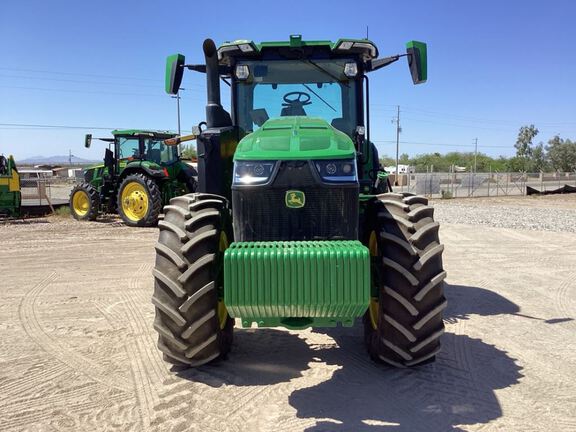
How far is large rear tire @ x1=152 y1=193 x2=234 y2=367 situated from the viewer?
364cm

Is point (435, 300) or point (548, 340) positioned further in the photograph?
point (548, 340)

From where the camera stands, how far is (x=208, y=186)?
5027mm

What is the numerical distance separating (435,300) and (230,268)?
1.57 meters

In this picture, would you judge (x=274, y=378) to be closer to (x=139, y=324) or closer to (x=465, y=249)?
(x=139, y=324)

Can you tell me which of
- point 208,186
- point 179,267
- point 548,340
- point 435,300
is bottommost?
point 548,340

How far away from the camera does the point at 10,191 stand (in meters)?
15.0

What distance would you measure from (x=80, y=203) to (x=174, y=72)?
12.2 m

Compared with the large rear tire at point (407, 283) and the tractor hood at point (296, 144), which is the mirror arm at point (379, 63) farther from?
the large rear tire at point (407, 283)

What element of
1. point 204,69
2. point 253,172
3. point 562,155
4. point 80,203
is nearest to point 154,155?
point 80,203

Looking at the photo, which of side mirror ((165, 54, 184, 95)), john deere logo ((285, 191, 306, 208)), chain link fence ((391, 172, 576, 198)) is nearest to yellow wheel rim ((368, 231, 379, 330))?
john deere logo ((285, 191, 306, 208))

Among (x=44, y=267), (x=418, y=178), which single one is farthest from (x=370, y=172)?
(x=418, y=178)

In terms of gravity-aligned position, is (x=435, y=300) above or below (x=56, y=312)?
above

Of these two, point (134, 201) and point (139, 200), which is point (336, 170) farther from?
point (134, 201)

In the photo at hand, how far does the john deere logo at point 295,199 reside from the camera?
147 inches
